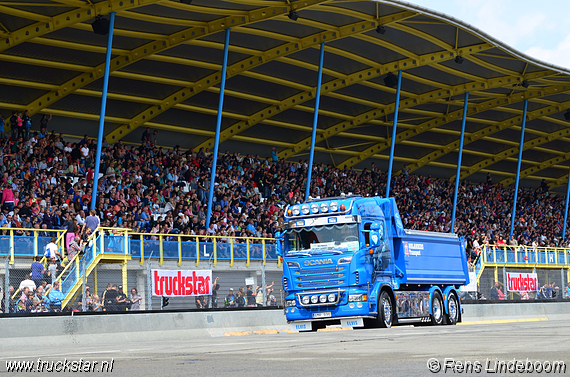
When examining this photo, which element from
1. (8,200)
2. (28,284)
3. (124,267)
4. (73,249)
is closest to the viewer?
(28,284)

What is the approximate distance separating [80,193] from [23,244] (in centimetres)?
876

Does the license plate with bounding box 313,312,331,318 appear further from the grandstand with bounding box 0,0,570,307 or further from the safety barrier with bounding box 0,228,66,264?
the safety barrier with bounding box 0,228,66,264

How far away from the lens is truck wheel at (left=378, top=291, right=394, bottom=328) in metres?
19.3

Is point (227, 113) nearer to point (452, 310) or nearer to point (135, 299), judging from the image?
point (452, 310)

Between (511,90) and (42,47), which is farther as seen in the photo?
(511,90)

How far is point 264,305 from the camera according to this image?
2297 centimetres

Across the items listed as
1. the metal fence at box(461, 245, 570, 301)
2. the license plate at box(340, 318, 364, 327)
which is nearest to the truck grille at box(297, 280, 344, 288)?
the license plate at box(340, 318, 364, 327)

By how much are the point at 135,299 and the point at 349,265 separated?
5.57 meters

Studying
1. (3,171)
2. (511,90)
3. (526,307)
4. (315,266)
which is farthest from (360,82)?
(315,266)

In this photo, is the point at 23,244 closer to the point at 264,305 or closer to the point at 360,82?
the point at 264,305

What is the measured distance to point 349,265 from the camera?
19.1 metres

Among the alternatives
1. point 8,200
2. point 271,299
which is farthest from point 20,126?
point 271,299

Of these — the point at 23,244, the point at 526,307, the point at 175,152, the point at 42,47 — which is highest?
the point at 42,47

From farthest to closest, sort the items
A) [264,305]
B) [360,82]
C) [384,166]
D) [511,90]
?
[384,166]
[511,90]
[360,82]
[264,305]
